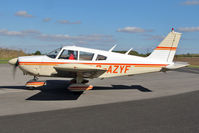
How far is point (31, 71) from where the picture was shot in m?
8.99

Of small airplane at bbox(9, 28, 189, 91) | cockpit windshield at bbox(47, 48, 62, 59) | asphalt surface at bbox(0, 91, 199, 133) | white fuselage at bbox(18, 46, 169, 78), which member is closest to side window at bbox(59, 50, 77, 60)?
small airplane at bbox(9, 28, 189, 91)

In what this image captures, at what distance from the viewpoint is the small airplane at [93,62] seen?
8891 mm

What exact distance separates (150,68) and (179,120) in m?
4.43

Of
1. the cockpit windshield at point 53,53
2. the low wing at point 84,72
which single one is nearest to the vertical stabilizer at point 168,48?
the low wing at point 84,72

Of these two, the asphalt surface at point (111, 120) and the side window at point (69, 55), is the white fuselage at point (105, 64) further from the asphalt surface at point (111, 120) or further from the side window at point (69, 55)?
the asphalt surface at point (111, 120)

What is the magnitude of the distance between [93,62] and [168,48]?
3.74 metres

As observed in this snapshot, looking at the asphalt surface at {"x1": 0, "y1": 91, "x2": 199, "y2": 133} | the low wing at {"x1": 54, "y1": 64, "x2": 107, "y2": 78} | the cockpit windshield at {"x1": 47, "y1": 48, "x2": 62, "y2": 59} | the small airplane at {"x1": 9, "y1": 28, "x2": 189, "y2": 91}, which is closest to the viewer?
the asphalt surface at {"x1": 0, "y1": 91, "x2": 199, "y2": 133}

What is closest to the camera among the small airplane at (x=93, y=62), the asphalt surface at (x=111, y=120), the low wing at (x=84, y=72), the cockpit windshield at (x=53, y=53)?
the asphalt surface at (x=111, y=120)

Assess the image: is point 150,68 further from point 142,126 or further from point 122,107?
point 142,126

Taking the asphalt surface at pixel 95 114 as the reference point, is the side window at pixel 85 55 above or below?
above

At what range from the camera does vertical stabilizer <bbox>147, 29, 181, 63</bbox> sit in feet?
31.3

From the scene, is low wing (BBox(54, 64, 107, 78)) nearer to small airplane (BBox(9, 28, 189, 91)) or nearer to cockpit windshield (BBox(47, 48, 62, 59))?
small airplane (BBox(9, 28, 189, 91))

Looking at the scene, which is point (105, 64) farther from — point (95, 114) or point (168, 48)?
point (95, 114)

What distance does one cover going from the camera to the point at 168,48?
962cm
